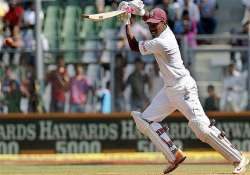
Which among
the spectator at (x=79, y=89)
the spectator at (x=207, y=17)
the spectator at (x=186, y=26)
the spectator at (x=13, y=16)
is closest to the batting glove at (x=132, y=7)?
the spectator at (x=79, y=89)

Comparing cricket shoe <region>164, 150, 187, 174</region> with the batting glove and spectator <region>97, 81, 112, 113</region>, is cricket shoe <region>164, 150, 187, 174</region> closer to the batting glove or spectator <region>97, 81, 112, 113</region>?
the batting glove

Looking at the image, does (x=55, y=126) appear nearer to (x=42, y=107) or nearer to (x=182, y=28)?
(x=42, y=107)

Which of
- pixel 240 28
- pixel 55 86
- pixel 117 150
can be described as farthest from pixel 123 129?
pixel 240 28

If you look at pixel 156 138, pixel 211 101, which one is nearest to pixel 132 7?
pixel 156 138

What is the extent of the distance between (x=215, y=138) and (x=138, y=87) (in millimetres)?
5574

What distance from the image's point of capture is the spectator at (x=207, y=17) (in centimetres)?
1817

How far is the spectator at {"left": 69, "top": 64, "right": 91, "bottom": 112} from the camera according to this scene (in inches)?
650

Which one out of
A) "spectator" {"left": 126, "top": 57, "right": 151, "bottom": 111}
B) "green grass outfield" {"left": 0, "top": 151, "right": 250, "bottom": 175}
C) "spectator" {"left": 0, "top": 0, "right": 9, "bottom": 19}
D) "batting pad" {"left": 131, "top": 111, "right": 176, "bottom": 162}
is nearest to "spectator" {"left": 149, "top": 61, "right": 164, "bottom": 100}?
"spectator" {"left": 126, "top": 57, "right": 151, "bottom": 111}

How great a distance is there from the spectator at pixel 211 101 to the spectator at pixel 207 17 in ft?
7.04

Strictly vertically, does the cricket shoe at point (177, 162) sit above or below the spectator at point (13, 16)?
below

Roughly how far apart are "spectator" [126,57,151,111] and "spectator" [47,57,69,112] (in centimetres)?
116

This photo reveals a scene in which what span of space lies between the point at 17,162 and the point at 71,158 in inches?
46.8

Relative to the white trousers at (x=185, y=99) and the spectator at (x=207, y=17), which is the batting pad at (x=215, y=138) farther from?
the spectator at (x=207, y=17)

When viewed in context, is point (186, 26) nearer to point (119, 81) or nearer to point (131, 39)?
point (119, 81)
